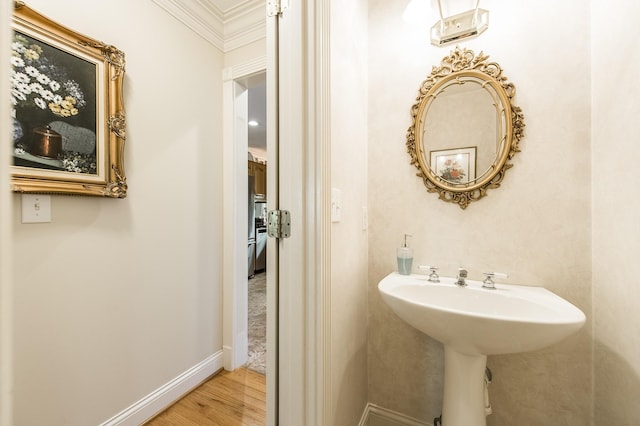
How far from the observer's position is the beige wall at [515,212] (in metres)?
1.09

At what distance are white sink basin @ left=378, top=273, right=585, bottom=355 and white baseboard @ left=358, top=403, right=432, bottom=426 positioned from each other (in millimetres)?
681

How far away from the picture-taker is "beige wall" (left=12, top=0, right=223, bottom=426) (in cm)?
113

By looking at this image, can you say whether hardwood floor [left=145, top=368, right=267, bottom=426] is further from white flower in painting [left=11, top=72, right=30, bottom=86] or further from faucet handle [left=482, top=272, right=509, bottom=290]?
white flower in painting [left=11, top=72, right=30, bottom=86]

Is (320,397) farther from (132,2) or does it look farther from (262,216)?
(262,216)

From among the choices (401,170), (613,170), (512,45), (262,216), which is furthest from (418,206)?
(262,216)

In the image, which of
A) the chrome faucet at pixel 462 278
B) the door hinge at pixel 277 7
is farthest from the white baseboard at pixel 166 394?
the door hinge at pixel 277 7

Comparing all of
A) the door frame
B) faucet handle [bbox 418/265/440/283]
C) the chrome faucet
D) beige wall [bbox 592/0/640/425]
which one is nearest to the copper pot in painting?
the door frame

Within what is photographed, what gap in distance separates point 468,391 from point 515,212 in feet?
2.60

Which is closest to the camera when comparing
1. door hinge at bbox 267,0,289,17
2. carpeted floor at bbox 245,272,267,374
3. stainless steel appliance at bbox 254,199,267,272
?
door hinge at bbox 267,0,289,17

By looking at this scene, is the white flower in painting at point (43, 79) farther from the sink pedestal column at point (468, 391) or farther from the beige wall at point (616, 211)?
the beige wall at point (616, 211)

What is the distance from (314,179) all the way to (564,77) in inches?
46.3

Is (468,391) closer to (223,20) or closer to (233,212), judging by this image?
(233,212)

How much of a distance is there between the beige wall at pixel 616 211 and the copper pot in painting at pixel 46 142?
86.0 inches

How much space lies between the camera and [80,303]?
124 cm
